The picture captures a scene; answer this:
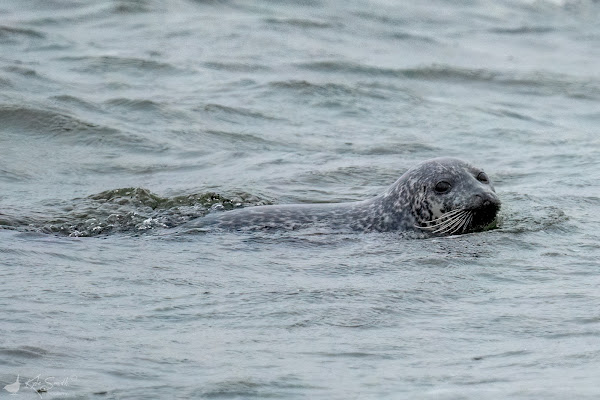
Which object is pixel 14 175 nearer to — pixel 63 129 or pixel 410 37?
pixel 63 129

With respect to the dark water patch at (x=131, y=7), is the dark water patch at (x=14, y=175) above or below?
below

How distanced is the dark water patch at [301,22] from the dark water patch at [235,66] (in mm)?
2851

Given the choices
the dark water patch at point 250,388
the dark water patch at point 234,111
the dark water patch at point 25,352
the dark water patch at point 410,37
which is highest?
the dark water patch at point 410,37

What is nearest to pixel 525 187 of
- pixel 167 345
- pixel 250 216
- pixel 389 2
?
pixel 250 216

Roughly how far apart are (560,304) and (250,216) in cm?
328

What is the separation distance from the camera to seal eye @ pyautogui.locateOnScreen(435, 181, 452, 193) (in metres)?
9.99

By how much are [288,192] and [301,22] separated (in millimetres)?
8846

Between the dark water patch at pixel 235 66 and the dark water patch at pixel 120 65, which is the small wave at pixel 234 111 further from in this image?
the dark water patch at pixel 235 66

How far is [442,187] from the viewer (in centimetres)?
1001

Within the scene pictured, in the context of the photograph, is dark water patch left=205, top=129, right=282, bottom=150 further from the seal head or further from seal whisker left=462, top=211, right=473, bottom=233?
seal whisker left=462, top=211, right=473, bottom=233

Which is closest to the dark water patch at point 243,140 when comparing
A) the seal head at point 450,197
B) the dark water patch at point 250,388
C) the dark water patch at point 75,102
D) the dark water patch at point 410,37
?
the dark water patch at point 75,102

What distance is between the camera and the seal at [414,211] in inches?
390

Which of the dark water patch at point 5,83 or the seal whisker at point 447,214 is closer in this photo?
the seal whisker at point 447,214

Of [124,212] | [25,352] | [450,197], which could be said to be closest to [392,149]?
[450,197]
